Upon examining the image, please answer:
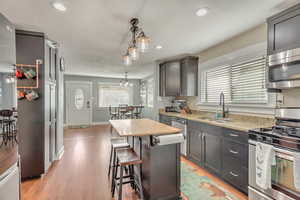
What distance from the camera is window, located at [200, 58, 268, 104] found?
7.85ft

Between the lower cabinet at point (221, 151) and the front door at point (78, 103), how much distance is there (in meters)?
5.77

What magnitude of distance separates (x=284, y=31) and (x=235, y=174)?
1985mm

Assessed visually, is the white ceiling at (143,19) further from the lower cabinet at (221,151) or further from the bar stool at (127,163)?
the bar stool at (127,163)

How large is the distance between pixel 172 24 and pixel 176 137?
5.66 ft

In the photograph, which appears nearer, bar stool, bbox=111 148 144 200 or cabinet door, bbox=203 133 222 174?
bar stool, bbox=111 148 144 200

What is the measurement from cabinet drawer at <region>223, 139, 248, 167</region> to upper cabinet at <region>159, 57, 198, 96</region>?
71.4 inches

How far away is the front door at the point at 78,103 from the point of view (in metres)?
6.92

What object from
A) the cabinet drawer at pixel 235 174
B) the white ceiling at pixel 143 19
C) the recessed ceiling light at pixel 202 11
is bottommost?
the cabinet drawer at pixel 235 174

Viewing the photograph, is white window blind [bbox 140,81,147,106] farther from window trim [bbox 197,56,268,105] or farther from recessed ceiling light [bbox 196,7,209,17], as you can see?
recessed ceiling light [bbox 196,7,209,17]

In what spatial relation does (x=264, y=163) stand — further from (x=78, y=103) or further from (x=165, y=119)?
(x=78, y=103)

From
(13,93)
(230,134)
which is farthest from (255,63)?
(13,93)

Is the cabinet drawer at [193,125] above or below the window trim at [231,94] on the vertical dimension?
below

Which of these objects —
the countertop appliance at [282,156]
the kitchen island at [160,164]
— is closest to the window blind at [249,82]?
the countertop appliance at [282,156]

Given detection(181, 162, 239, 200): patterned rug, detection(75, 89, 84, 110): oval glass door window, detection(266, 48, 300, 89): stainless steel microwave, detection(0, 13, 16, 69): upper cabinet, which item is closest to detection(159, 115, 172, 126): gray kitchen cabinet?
detection(181, 162, 239, 200): patterned rug
